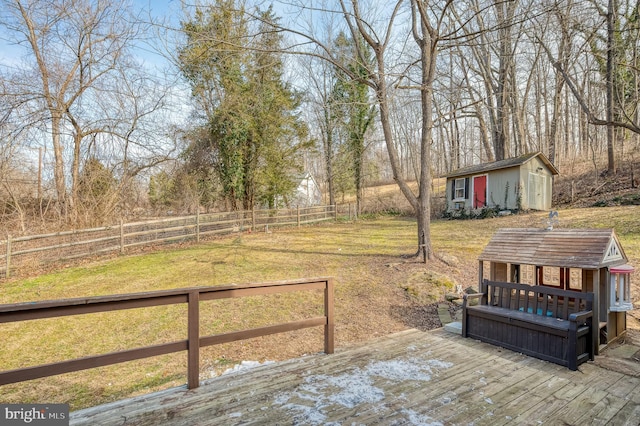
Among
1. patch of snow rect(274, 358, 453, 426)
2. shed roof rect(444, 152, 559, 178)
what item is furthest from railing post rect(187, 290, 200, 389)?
shed roof rect(444, 152, 559, 178)

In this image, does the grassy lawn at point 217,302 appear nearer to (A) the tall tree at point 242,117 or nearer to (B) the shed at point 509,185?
(B) the shed at point 509,185

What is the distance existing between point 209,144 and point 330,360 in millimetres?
13822

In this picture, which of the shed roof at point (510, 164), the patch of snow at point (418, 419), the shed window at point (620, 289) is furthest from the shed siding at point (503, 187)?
the patch of snow at point (418, 419)

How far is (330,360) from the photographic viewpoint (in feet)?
10.6

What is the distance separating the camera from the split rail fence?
8.05 m

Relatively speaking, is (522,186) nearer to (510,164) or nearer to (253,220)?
(510,164)

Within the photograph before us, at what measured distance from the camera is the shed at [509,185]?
15.2m

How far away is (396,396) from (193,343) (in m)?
1.69

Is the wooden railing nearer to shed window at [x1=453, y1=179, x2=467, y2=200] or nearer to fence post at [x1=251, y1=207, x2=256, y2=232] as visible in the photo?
fence post at [x1=251, y1=207, x2=256, y2=232]

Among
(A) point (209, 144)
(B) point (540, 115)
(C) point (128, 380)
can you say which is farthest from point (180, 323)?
(B) point (540, 115)

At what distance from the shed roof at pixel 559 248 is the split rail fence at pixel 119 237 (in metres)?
10.2

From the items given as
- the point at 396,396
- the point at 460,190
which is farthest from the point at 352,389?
the point at 460,190

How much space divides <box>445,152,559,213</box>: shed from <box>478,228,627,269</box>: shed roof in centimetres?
1270

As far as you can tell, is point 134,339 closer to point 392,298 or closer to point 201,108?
point 392,298
